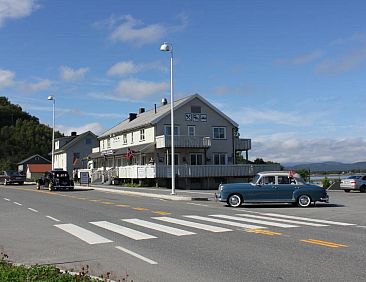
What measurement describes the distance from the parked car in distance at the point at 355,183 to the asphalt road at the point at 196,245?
21.8m

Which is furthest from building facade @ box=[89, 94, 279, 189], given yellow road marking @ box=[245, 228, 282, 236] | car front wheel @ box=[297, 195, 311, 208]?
yellow road marking @ box=[245, 228, 282, 236]

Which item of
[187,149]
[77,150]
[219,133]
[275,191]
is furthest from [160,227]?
[77,150]

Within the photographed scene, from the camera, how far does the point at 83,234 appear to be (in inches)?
526

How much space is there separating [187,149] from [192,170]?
3.73 m

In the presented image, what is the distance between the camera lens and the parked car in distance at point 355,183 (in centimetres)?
3922

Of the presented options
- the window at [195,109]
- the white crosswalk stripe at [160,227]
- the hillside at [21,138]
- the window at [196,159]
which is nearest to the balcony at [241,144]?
the window at [196,159]

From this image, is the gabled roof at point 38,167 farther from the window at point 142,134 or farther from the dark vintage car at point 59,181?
the dark vintage car at point 59,181

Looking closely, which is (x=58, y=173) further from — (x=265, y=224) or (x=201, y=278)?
(x=201, y=278)

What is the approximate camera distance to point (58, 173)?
43.3 metres

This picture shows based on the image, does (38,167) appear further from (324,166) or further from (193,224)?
(193,224)

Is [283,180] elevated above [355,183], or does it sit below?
above

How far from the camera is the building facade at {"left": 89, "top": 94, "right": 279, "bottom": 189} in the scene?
49.2m

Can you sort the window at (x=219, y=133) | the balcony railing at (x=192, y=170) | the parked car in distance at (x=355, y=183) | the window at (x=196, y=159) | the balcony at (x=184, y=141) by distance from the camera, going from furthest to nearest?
1. the window at (x=219, y=133)
2. the window at (x=196, y=159)
3. the balcony at (x=184, y=141)
4. the balcony railing at (x=192, y=170)
5. the parked car in distance at (x=355, y=183)

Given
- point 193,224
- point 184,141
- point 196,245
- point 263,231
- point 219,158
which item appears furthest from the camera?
point 219,158
